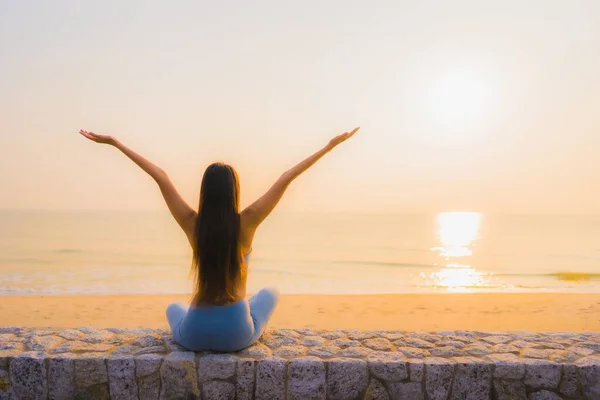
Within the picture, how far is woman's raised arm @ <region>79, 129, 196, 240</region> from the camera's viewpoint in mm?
3762

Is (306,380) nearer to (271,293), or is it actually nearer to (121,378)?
(271,293)

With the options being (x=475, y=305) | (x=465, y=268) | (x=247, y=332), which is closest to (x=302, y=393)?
(x=247, y=332)

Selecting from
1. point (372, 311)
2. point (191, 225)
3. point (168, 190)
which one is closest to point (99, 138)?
point (168, 190)

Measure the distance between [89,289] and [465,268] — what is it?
1551cm

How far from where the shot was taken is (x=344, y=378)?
3809mm

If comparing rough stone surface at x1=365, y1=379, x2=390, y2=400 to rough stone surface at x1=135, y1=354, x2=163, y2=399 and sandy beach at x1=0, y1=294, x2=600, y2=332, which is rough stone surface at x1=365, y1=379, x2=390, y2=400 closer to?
rough stone surface at x1=135, y1=354, x2=163, y2=399

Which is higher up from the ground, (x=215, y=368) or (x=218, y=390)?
(x=215, y=368)

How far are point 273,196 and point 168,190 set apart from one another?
0.74 meters

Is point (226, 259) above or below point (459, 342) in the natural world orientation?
above

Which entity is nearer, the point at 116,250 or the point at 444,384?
the point at 444,384

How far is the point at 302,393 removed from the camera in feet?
12.4

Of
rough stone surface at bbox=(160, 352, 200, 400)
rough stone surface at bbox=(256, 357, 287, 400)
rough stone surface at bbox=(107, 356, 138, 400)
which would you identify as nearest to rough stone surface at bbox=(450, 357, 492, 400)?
rough stone surface at bbox=(256, 357, 287, 400)

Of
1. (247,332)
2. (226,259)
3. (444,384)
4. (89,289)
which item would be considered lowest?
(89,289)

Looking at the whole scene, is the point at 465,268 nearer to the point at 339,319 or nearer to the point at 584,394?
the point at 339,319
